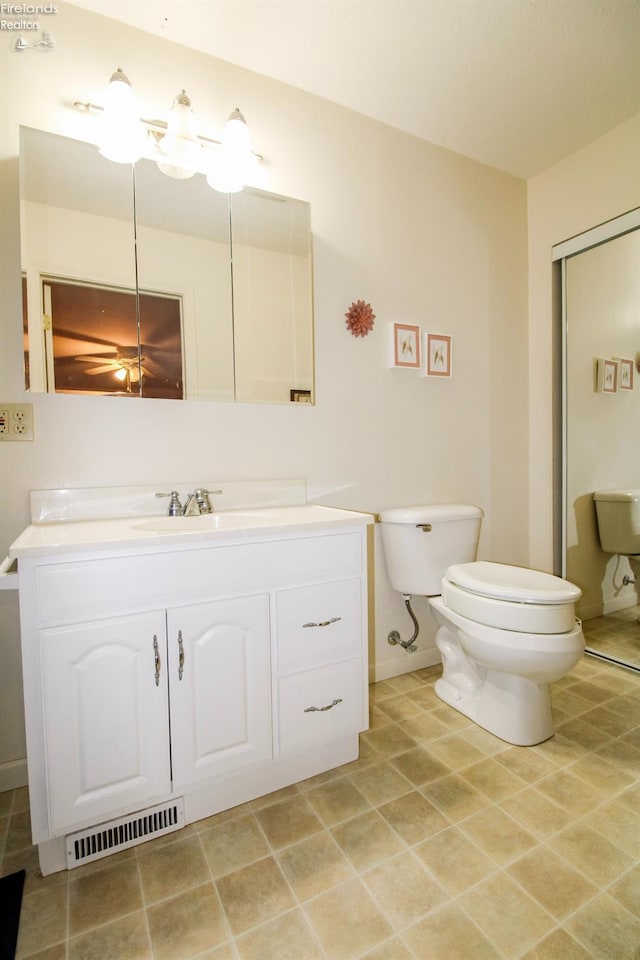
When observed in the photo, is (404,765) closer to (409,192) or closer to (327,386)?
(327,386)

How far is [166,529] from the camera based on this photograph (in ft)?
4.35

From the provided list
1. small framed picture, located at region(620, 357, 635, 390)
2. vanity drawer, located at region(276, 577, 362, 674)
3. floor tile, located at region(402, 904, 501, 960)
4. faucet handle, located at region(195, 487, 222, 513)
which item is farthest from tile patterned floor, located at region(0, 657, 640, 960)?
small framed picture, located at region(620, 357, 635, 390)

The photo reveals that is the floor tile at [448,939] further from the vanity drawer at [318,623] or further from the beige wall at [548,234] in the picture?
the beige wall at [548,234]

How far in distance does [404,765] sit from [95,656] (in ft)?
3.30

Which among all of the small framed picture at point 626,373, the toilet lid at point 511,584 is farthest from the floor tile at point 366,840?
the small framed picture at point 626,373

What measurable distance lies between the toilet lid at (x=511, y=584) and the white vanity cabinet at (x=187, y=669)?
1.34 feet

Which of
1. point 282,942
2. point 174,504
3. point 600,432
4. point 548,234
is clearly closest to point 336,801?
point 282,942

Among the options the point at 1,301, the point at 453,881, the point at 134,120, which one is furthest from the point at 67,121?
the point at 453,881

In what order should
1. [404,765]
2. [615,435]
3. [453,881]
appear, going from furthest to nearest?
[615,435] < [404,765] < [453,881]

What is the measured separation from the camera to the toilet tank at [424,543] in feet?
5.99

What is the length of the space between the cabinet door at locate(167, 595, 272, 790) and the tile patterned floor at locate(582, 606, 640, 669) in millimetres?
1778

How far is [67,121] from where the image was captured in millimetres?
1370

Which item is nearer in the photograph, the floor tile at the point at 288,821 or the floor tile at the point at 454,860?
the floor tile at the point at 454,860

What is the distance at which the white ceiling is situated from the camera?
56.2 inches
